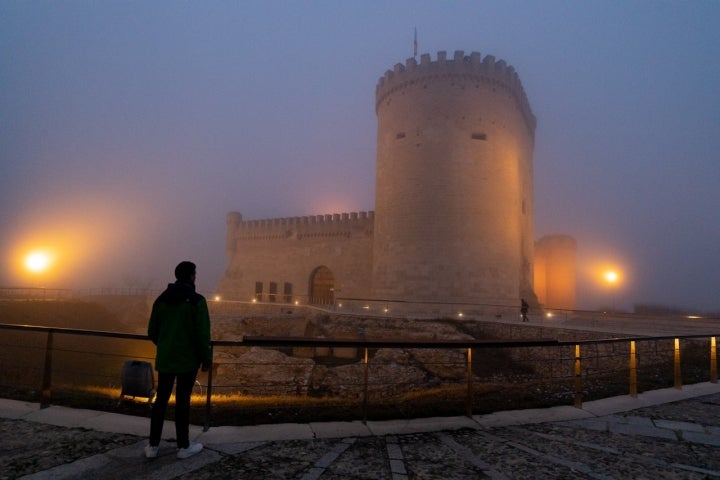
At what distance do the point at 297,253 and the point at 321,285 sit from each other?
3.09m

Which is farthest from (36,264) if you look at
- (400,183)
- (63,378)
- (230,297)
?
(400,183)

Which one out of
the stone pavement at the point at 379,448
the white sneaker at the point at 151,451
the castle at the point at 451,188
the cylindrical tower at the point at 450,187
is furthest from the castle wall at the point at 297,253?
the white sneaker at the point at 151,451

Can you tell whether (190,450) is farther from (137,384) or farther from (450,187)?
(450,187)

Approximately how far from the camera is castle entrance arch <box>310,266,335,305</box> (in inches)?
1187

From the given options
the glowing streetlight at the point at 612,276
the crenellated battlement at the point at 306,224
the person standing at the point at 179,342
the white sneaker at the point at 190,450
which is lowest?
the white sneaker at the point at 190,450

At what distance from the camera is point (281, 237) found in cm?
3272

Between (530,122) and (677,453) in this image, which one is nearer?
(677,453)

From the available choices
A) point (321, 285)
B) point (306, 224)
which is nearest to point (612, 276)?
point (321, 285)

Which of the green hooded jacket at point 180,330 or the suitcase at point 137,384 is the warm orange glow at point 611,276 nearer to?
the suitcase at point 137,384

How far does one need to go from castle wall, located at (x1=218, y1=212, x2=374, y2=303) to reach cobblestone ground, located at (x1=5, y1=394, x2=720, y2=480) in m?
23.6

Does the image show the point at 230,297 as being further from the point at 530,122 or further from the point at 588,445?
the point at 588,445

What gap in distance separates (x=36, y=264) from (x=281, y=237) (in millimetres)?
17979

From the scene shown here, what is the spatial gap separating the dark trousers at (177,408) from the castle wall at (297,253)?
78.8 ft

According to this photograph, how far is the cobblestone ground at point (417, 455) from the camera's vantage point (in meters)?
2.97
